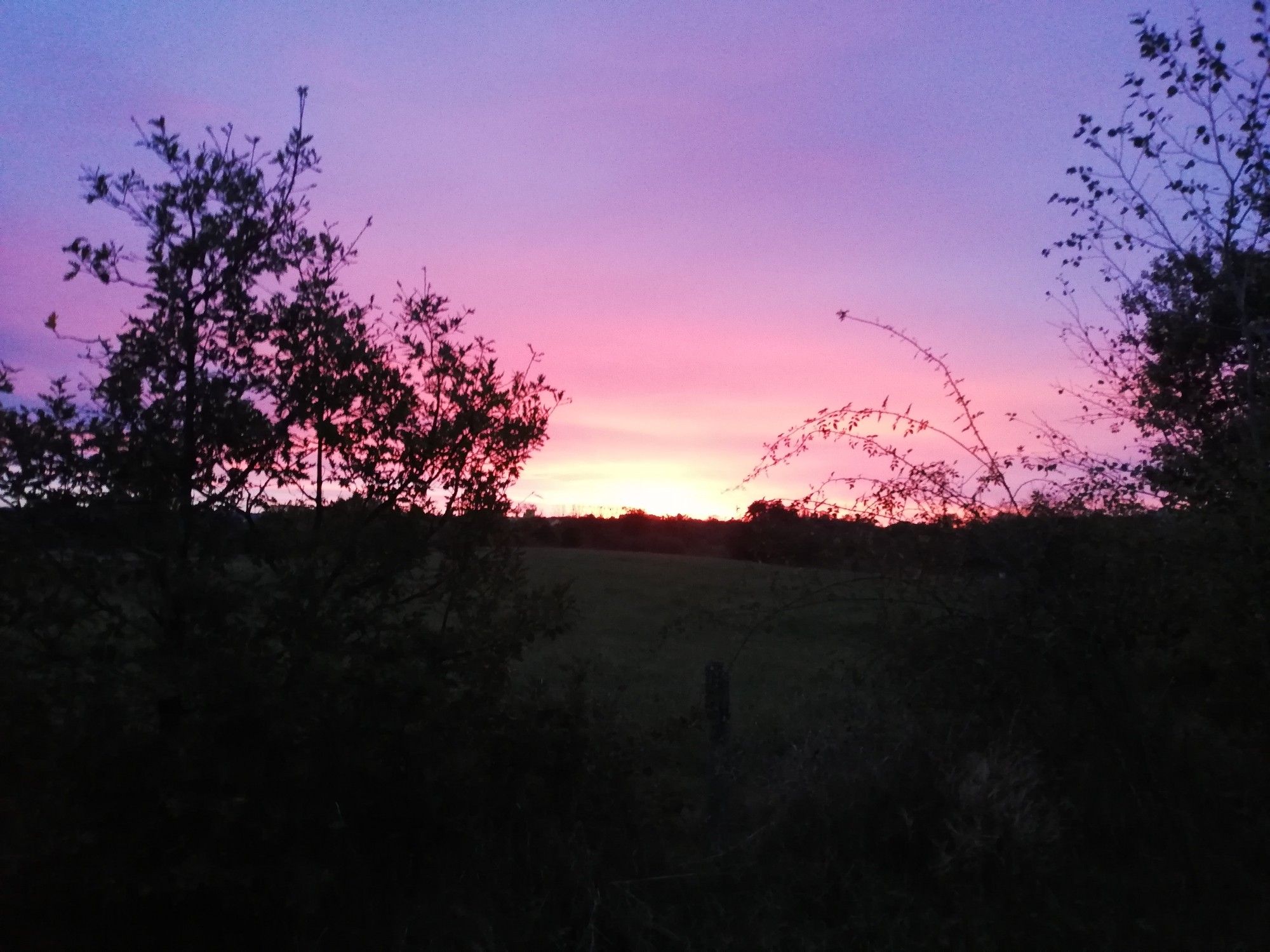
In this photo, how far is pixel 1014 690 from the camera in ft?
22.3

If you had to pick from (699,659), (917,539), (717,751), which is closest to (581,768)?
(717,751)

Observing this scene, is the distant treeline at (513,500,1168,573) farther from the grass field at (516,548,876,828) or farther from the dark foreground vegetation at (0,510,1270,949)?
the grass field at (516,548,876,828)

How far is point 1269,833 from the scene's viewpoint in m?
6.14

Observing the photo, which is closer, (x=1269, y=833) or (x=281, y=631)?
(x=281, y=631)

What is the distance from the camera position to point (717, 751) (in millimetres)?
5961

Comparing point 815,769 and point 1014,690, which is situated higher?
point 1014,690

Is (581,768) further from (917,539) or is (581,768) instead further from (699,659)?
(699,659)

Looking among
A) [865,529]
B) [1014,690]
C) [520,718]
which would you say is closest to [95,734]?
[520,718]

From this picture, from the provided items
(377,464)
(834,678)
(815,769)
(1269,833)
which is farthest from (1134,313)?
(377,464)

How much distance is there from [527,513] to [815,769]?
2532 millimetres

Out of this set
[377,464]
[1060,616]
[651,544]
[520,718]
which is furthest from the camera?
[651,544]

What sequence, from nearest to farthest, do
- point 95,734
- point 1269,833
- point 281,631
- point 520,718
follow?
point 95,734, point 281,631, point 520,718, point 1269,833

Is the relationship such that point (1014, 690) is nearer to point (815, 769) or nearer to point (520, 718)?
point (815, 769)

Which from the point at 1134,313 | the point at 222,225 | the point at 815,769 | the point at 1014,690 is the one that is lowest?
the point at 815,769
